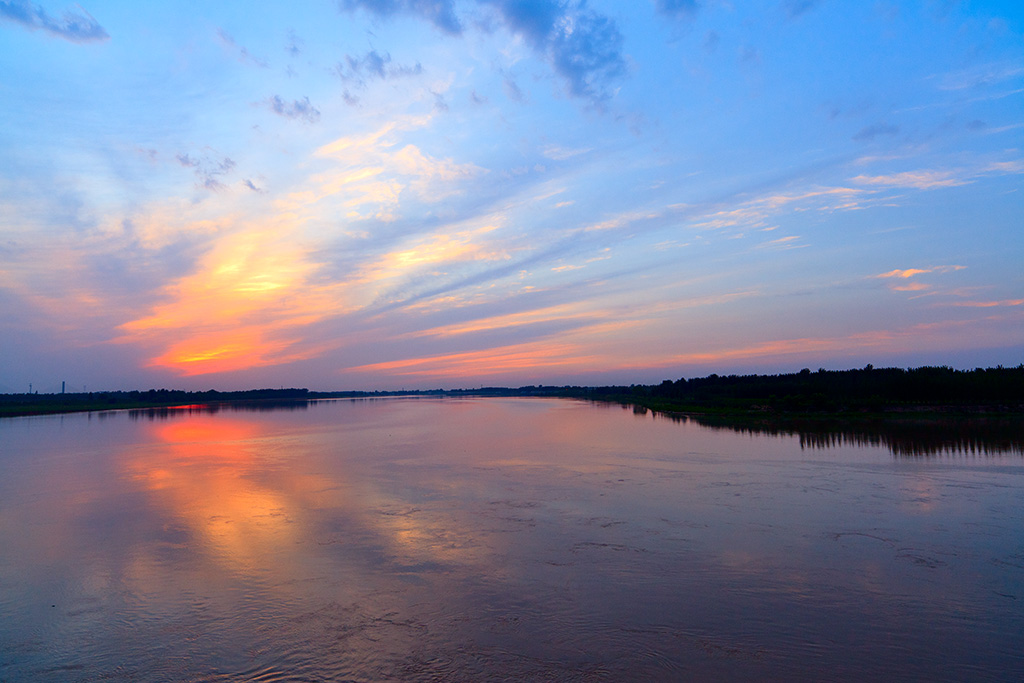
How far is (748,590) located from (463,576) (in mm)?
3578

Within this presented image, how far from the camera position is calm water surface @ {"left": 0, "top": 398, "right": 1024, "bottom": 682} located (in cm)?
518

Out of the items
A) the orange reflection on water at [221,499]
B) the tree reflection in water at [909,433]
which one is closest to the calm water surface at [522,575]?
the orange reflection on water at [221,499]

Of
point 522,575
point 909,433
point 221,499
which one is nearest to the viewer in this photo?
point 522,575

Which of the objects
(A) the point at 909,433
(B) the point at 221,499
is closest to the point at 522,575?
(B) the point at 221,499

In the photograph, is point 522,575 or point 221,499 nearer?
point 522,575

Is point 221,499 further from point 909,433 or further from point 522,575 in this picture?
point 909,433

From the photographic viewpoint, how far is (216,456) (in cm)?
2077

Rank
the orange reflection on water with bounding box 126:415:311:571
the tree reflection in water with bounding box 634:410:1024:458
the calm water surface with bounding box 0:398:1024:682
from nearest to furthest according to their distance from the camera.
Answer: the calm water surface with bounding box 0:398:1024:682 < the orange reflection on water with bounding box 126:415:311:571 < the tree reflection in water with bounding box 634:410:1024:458

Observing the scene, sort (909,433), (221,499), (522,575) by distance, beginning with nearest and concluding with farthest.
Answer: (522,575) → (221,499) → (909,433)

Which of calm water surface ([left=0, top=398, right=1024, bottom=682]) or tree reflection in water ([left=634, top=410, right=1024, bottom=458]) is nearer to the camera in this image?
calm water surface ([left=0, top=398, right=1024, bottom=682])

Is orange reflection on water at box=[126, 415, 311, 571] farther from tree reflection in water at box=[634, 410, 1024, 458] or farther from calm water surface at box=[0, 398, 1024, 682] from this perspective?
tree reflection in water at box=[634, 410, 1024, 458]

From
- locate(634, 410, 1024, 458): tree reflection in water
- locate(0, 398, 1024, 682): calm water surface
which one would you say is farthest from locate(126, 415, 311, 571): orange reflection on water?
locate(634, 410, 1024, 458): tree reflection in water

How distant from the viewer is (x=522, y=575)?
24.2 feet

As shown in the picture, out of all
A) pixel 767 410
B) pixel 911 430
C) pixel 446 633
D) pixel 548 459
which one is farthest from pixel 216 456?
pixel 767 410
